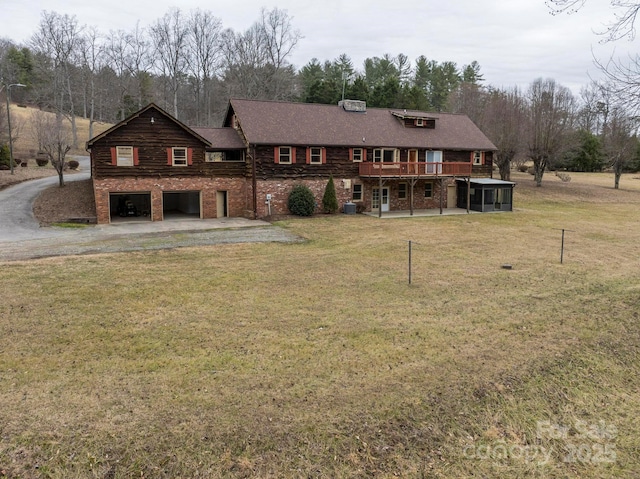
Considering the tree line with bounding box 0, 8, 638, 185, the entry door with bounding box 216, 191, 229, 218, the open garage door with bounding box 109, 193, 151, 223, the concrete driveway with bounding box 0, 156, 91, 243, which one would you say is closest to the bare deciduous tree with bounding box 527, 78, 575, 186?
the tree line with bounding box 0, 8, 638, 185

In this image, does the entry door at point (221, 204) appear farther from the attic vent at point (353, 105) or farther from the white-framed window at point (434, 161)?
the white-framed window at point (434, 161)

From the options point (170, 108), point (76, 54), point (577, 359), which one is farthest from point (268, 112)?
point (76, 54)

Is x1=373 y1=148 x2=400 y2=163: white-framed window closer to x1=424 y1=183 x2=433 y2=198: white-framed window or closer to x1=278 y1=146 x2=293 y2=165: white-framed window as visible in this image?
x1=424 y1=183 x2=433 y2=198: white-framed window

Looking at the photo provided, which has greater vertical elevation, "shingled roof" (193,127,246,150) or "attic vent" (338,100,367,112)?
A: "attic vent" (338,100,367,112)

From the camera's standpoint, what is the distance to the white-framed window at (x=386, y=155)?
30750 mm

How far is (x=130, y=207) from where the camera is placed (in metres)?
27.8

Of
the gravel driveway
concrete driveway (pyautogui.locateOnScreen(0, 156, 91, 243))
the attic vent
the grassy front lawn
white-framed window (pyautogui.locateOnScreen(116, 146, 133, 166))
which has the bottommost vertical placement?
the grassy front lawn

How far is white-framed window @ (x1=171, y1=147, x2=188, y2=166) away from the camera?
2598 cm

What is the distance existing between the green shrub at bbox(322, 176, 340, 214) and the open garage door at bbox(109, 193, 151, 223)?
10490mm

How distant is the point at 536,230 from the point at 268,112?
693 inches

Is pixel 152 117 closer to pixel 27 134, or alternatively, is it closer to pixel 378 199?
pixel 378 199

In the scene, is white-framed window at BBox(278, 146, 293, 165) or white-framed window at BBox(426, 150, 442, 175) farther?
white-framed window at BBox(426, 150, 442, 175)

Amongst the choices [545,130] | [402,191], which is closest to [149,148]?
[402,191]

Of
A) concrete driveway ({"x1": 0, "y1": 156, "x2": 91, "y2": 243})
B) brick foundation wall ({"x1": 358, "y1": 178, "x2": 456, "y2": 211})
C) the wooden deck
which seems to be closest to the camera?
concrete driveway ({"x1": 0, "y1": 156, "x2": 91, "y2": 243})
